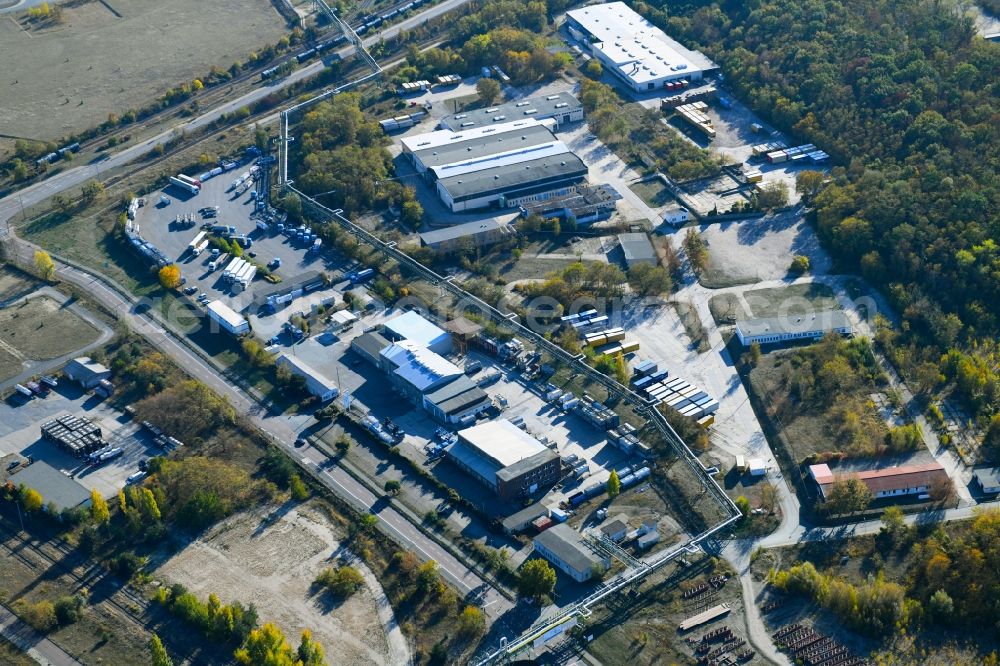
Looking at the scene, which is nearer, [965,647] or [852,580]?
[965,647]

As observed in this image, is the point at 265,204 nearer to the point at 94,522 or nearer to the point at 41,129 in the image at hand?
the point at 41,129

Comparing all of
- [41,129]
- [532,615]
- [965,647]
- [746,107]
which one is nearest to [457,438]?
[532,615]

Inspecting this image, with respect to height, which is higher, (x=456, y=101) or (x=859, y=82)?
(x=859, y=82)

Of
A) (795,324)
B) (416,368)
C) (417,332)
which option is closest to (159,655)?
(416,368)

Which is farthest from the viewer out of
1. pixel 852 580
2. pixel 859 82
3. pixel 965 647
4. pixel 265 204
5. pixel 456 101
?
pixel 456 101

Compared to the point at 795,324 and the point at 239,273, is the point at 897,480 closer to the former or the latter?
the point at 795,324

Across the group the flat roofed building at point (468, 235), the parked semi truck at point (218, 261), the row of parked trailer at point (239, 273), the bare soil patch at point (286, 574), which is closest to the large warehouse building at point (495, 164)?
the flat roofed building at point (468, 235)
